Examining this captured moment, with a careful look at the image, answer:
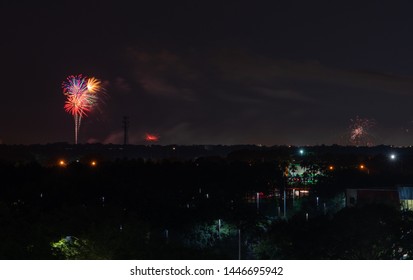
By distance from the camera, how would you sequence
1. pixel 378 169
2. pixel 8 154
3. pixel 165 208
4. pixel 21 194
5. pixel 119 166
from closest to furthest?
pixel 165 208 → pixel 21 194 → pixel 119 166 → pixel 378 169 → pixel 8 154

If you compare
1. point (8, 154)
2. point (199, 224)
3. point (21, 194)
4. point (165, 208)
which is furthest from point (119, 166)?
point (8, 154)

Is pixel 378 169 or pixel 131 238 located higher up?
pixel 378 169

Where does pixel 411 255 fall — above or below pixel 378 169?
below

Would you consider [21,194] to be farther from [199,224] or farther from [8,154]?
[8,154]

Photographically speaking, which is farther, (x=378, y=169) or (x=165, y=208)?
(x=378, y=169)

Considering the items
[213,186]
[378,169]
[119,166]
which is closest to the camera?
[213,186]

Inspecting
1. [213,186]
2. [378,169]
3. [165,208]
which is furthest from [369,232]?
[378,169]

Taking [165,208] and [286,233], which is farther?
[165,208]
